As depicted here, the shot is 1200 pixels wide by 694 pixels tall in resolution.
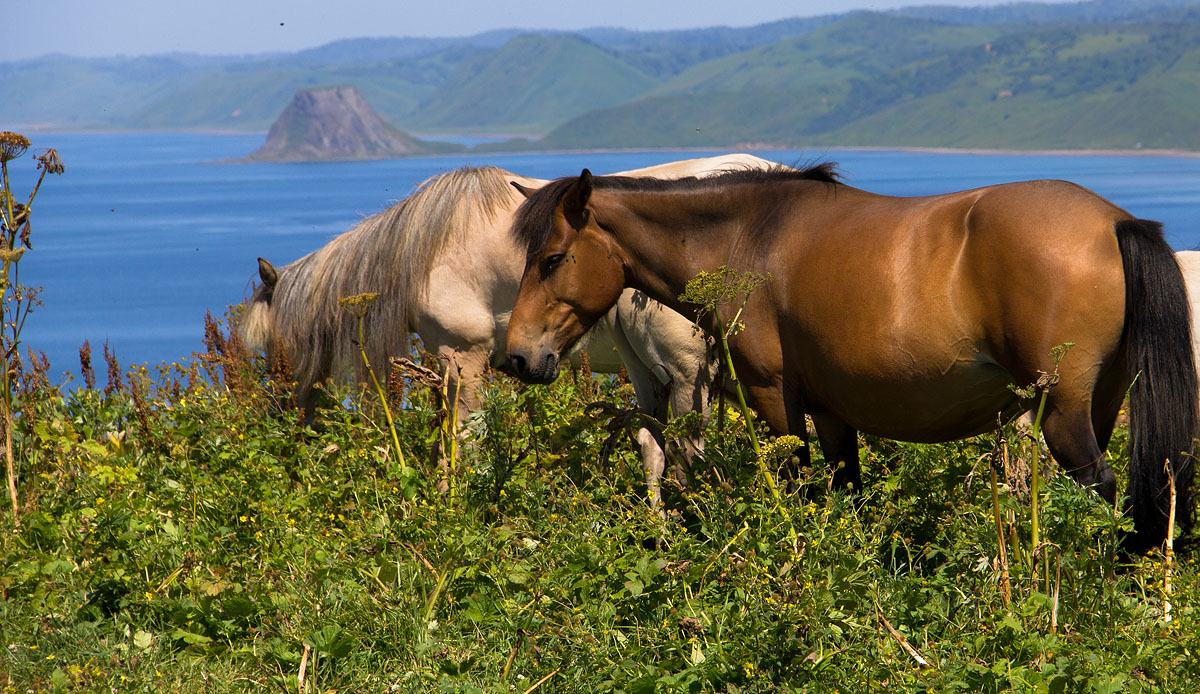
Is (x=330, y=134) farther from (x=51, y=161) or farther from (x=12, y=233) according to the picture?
(x=12, y=233)

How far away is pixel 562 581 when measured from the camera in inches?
148

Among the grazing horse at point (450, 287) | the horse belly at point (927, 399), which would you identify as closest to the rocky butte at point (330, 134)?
the grazing horse at point (450, 287)

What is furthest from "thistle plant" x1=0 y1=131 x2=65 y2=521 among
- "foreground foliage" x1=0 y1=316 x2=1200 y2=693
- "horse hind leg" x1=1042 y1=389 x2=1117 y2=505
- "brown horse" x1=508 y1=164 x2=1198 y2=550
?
"horse hind leg" x1=1042 y1=389 x2=1117 y2=505

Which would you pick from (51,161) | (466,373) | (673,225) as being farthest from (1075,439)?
(51,161)

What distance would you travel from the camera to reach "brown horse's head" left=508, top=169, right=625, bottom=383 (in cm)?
439

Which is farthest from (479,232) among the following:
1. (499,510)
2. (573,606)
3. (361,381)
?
(573,606)

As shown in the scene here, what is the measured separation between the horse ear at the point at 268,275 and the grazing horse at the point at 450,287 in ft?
1.34

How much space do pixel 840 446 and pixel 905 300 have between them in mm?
963

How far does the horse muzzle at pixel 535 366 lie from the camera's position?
446 cm

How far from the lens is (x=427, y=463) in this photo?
16.9ft

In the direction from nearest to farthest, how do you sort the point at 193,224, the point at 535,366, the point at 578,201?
the point at 578,201 → the point at 535,366 → the point at 193,224

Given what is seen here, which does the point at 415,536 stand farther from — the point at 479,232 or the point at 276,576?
the point at 479,232

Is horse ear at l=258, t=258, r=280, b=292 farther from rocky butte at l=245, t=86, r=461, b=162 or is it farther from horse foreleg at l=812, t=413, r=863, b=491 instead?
rocky butte at l=245, t=86, r=461, b=162

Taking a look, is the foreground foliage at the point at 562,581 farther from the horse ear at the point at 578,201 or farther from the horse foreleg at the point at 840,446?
the horse ear at the point at 578,201
